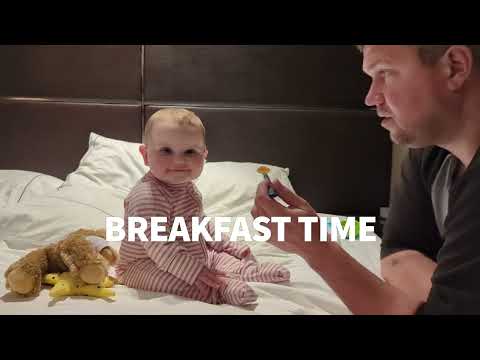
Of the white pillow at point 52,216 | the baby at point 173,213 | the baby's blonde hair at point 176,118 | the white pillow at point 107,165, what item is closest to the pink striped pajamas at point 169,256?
the baby at point 173,213

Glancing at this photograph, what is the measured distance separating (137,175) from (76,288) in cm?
47

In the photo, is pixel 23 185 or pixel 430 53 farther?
pixel 23 185

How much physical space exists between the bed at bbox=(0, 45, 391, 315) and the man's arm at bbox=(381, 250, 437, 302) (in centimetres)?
8

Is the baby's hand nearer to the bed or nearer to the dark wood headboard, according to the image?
the bed

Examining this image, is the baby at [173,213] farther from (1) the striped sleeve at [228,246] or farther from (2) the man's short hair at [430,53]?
(2) the man's short hair at [430,53]

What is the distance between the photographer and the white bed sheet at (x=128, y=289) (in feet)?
2.60

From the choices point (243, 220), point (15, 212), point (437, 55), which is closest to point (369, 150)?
point (243, 220)

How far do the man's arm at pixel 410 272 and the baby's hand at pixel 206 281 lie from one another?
0.95 ft

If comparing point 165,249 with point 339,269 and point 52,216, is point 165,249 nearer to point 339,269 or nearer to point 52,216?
point 339,269

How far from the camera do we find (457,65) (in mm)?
643

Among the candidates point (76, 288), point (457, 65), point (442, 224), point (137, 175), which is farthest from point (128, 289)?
point (457, 65)

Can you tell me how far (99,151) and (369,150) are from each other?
806 mm

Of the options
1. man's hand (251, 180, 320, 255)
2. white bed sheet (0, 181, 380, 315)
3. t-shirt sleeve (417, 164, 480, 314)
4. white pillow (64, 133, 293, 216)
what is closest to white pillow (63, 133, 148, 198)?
white pillow (64, 133, 293, 216)
